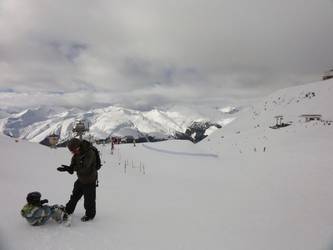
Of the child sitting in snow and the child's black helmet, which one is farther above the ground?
the child's black helmet

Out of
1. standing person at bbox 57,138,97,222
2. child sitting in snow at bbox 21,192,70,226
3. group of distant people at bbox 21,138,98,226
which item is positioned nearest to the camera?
child sitting in snow at bbox 21,192,70,226

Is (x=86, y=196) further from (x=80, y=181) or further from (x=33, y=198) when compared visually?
(x=33, y=198)

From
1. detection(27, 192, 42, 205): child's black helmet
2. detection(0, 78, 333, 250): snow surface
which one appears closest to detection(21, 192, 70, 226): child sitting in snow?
detection(27, 192, 42, 205): child's black helmet

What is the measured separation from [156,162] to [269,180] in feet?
26.2

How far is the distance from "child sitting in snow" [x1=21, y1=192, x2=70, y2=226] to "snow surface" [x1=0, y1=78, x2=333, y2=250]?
6.2 inches

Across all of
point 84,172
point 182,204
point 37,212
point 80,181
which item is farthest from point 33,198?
point 182,204

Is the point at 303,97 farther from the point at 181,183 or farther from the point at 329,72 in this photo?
the point at 181,183

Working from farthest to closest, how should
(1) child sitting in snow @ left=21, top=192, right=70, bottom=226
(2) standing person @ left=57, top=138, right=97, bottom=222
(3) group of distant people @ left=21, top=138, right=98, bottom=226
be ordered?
(2) standing person @ left=57, top=138, right=97, bottom=222 → (3) group of distant people @ left=21, top=138, right=98, bottom=226 → (1) child sitting in snow @ left=21, top=192, right=70, bottom=226

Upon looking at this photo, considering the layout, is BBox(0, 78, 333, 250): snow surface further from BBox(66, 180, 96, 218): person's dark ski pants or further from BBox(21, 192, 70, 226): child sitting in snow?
BBox(66, 180, 96, 218): person's dark ski pants

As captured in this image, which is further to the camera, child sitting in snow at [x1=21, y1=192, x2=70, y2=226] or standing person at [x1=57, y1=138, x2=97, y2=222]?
standing person at [x1=57, y1=138, x2=97, y2=222]

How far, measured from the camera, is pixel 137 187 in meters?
12.0

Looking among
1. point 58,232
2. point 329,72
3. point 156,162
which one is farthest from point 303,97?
point 58,232

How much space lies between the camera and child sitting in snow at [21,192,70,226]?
6.16 m

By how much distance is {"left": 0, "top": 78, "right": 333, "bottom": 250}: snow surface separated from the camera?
6.19 metres
